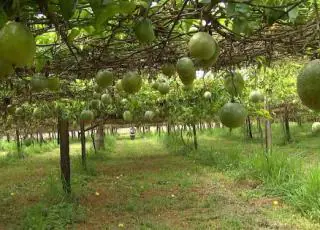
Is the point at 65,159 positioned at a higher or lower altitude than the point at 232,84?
lower

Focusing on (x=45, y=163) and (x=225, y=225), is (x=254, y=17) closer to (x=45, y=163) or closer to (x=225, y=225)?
(x=225, y=225)

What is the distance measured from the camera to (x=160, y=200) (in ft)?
27.9

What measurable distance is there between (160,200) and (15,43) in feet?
24.8

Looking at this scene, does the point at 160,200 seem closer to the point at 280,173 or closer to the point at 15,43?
the point at 280,173

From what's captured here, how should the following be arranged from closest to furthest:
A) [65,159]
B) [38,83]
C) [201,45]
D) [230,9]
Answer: [201,45] → [230,9] → [38,83] → [65,159]

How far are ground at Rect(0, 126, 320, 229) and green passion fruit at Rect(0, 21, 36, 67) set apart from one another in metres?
5.72

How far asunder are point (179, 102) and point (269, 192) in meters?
6.96

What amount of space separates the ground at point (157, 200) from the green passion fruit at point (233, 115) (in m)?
4.82

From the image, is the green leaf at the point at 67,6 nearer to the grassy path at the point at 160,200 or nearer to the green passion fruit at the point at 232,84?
the green passion fruit at the point at 232,84

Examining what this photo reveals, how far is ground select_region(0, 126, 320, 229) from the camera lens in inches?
270

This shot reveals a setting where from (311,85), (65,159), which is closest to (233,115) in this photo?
(311,85)

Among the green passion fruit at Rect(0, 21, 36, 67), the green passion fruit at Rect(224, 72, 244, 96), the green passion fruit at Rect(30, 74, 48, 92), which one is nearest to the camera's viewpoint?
the green passion fruit at Rect(0, 21, 36, 67)

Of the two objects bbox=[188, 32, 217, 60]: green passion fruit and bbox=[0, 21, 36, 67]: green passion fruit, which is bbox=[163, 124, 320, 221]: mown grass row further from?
bbox=[0, 21, 36, 67]: green passion fruit

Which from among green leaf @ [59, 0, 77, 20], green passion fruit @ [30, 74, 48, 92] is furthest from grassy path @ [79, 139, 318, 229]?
green leaf @ [59, 0, 77, 20]
